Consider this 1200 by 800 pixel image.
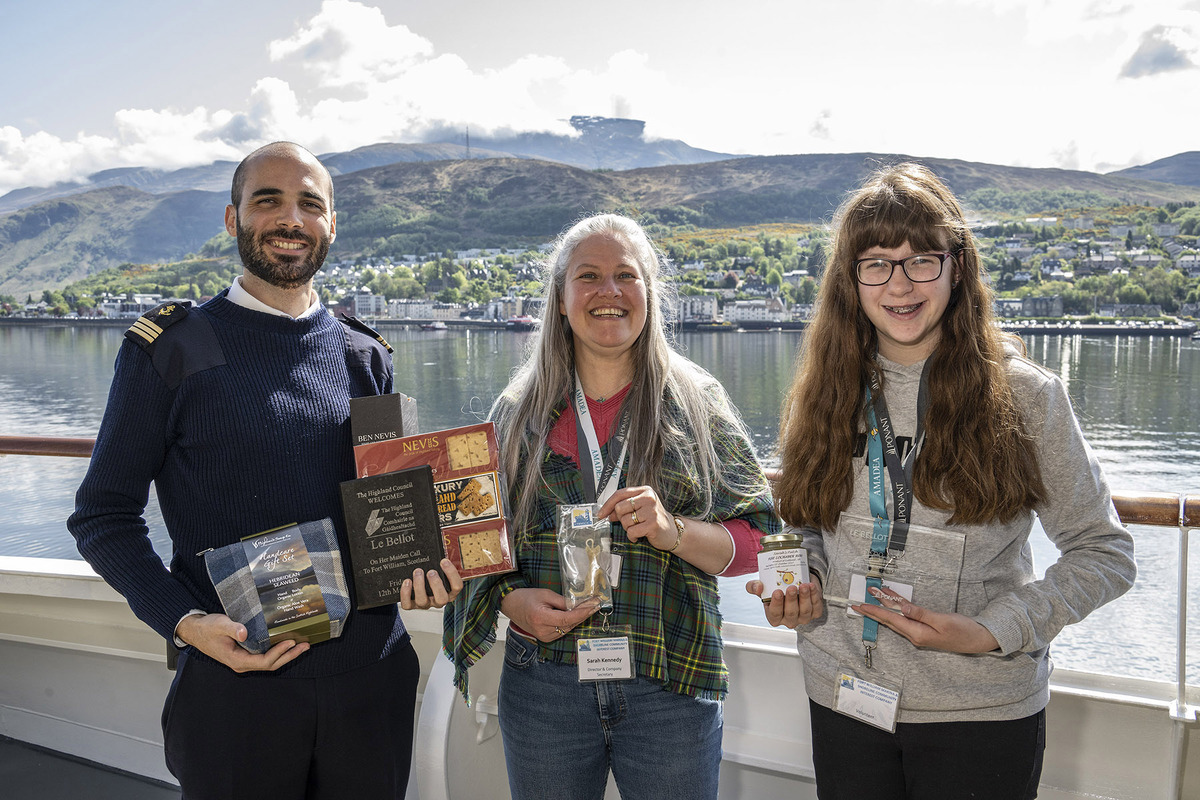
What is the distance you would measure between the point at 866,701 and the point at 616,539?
481 millimetres

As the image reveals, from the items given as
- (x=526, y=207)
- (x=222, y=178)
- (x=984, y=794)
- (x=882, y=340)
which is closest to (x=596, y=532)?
(x=882, y=340)

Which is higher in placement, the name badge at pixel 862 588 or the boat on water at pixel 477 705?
the name badge at pixel 862 588

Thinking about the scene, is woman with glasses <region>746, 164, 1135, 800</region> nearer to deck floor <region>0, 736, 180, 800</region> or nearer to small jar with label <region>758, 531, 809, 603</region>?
small jar with label <region>758, 531, 809, 603</region>

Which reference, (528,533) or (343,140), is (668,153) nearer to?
(343,140)

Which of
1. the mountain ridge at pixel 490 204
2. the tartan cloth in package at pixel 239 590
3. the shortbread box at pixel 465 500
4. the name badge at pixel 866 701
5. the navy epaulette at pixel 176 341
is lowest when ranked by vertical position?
the name badge at pixel 866 701

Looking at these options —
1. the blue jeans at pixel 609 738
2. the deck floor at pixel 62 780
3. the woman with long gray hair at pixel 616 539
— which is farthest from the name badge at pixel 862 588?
the deck floor at pixel 62 780

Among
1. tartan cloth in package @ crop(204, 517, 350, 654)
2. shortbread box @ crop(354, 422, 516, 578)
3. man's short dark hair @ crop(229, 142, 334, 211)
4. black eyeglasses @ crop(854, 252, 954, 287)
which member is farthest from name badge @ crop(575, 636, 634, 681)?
man's short dark hair @ crop(229, 142, 334, 211)

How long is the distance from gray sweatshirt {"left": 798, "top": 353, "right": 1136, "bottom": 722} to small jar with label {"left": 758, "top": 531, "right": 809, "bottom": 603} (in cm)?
9

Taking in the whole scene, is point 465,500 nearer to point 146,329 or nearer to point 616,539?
point 616,539

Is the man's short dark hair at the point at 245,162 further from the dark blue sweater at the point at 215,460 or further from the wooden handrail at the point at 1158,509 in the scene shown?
the wooden handrail at the point at 1158,509

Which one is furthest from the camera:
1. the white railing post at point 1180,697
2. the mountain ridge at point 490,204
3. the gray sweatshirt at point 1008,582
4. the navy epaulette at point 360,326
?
the mountain ridge at point 490,204

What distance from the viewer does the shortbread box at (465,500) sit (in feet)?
4.32

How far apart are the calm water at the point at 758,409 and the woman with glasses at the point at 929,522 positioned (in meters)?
0.31

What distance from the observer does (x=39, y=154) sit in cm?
13475
